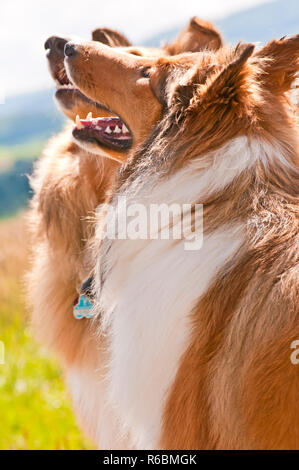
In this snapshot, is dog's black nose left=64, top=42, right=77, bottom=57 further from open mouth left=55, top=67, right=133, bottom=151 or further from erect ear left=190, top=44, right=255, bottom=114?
erect ear left=190, top=44, right=255, bottom=114

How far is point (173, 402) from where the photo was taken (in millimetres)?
2428

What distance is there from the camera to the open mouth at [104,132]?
124 inches

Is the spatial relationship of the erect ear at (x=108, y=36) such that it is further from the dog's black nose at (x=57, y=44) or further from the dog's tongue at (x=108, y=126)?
the dog's tongue at (x=108, y=126)

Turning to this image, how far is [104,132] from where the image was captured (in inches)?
125

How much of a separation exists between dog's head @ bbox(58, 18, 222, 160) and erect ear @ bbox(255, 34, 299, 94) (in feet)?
1.76

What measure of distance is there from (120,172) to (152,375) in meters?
0.94

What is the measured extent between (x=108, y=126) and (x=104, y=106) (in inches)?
4.3

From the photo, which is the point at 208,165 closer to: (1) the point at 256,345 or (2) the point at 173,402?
(1) the point at 256,345

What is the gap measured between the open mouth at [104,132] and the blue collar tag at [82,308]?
0.91 metres

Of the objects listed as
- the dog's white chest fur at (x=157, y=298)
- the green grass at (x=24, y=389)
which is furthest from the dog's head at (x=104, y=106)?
the green grass at (x=24, y=389)

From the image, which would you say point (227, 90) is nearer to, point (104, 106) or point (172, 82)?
point (172, 82)

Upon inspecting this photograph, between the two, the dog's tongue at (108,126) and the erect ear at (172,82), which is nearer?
the erect ear at (172,82)

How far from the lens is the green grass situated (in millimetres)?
4742
